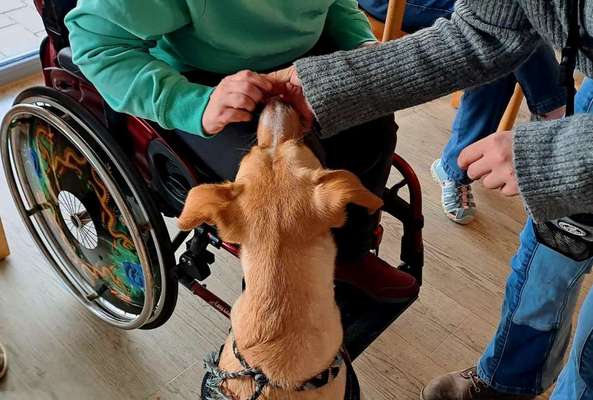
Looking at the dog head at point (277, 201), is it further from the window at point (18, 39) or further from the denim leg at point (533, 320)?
the window at point (18, 39)

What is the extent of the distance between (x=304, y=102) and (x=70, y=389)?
3.08ft

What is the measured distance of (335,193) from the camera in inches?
32.3

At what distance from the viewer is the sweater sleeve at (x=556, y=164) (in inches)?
30.0

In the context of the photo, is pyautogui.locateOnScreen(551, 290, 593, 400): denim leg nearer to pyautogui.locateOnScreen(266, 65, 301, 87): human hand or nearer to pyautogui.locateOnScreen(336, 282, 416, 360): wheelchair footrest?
pyautogui.locateOnScreen(336, 282, 416, 360): wheelchair footrest

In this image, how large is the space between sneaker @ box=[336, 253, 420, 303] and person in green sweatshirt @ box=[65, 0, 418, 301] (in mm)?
55

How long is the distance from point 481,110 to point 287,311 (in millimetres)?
1236

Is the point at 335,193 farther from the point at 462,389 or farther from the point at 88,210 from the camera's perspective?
the point at 462,389

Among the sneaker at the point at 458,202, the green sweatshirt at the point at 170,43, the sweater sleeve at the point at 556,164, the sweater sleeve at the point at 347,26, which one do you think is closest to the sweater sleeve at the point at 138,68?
the green sweatshirt at the point at 170,43

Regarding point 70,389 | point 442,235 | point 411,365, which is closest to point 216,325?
point 70,389

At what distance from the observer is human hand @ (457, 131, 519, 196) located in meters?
0.81

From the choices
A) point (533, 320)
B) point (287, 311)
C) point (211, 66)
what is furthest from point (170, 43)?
point (533, 320)

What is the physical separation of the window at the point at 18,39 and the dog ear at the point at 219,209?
5.83 feet

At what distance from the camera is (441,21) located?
103 centimetres

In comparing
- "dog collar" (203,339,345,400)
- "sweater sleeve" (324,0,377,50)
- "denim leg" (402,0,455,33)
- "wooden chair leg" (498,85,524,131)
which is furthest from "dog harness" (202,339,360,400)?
"wooden chair leg" (498,85,524,131)
